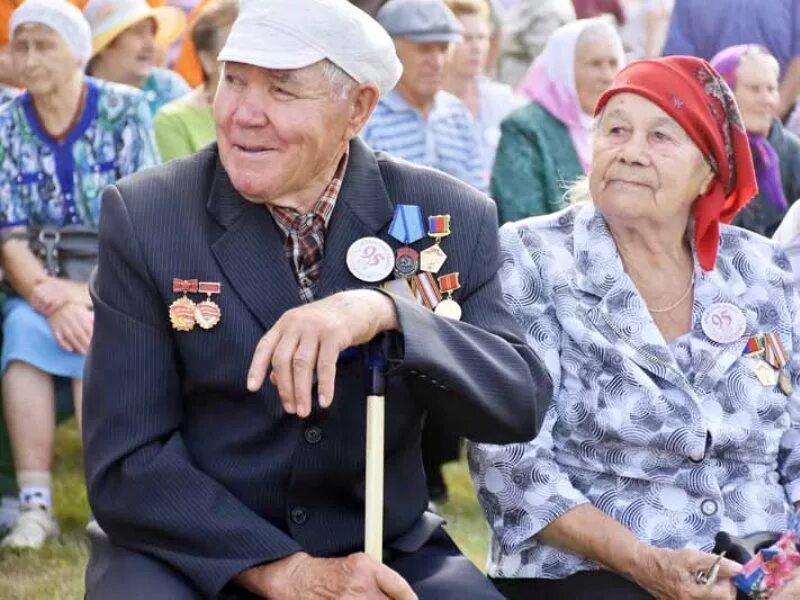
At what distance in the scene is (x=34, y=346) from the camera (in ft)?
18.8

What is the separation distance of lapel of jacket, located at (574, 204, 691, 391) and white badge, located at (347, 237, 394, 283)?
0.72m

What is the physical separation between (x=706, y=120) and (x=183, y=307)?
1.49 m

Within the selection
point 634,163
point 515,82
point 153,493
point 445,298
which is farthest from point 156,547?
point 515,82

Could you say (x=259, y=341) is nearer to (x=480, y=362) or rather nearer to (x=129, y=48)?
(x=480, y=362)

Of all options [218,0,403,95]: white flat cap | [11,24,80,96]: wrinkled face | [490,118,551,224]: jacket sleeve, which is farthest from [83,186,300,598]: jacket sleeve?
[490,118,551,224]: jacket sleeve

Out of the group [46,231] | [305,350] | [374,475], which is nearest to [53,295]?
[46,231]

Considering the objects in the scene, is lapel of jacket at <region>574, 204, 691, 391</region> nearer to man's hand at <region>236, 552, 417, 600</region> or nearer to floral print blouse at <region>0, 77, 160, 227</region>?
man's hand at <region>236, 552, 417, 600</region>

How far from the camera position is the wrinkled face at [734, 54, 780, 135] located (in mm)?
6754

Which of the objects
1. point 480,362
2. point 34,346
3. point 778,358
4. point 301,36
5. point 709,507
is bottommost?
point 34,346

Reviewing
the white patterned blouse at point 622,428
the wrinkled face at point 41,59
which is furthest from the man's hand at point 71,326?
the white patterned blouse at point 622,428

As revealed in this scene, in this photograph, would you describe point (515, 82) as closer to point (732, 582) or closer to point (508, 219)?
point (508, 219)

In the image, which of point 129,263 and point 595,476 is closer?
point 129,263

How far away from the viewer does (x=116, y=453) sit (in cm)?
311

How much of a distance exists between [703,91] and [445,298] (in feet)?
3.48
